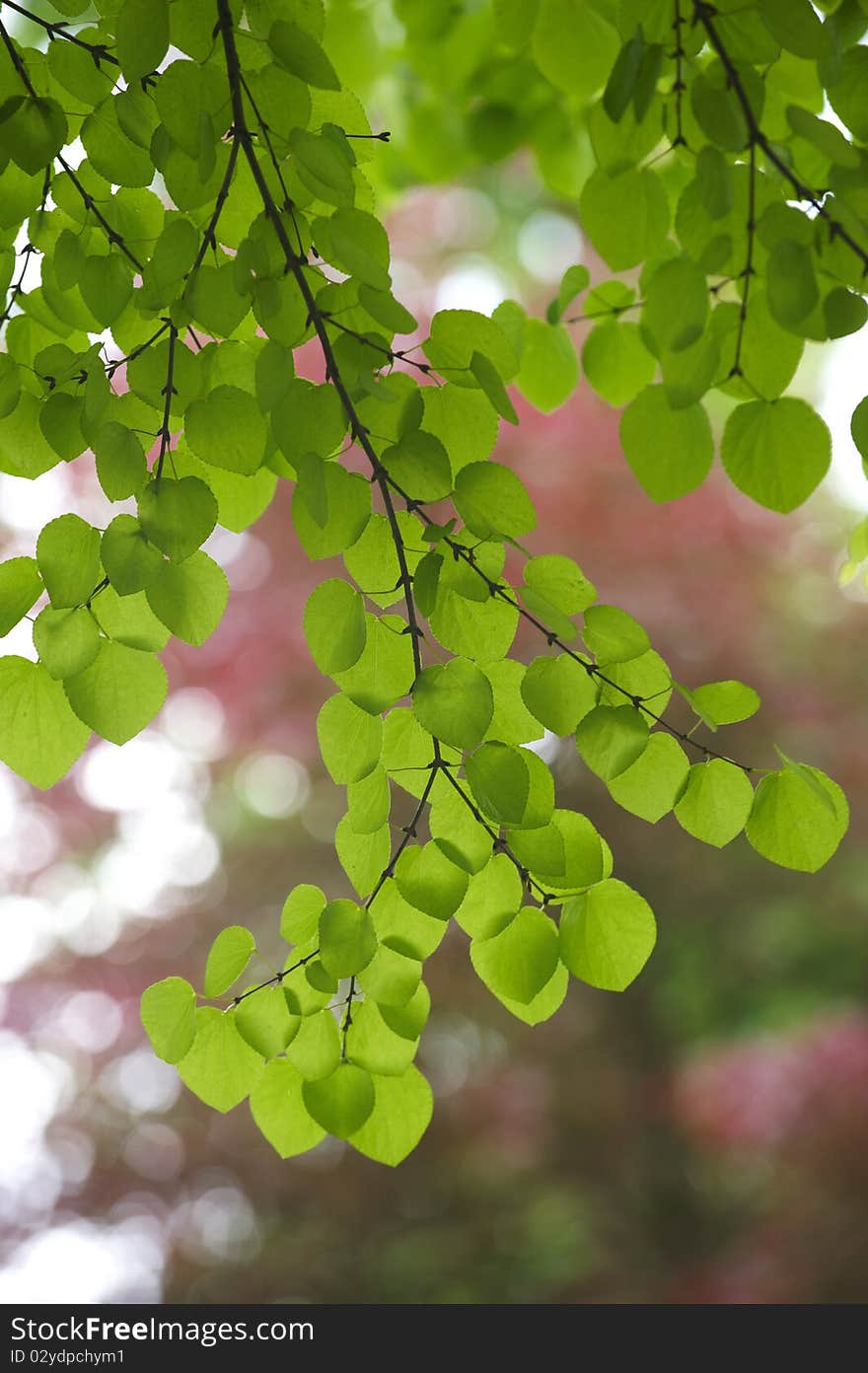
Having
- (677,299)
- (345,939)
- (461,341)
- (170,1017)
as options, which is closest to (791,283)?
(677,299)

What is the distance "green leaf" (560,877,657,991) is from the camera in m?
0.57

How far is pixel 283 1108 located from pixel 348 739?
0.21 meters

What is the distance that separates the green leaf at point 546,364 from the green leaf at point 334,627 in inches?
15.8

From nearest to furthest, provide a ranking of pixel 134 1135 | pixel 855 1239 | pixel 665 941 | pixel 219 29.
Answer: pixel 219 29 < pixel 855 1239 < pixel 134 1135 < pixel 665 941

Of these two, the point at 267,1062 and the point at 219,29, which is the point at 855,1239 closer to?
the point at 267,1062

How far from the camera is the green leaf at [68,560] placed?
20.6 inches

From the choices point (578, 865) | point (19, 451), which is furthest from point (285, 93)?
point (578, 865)

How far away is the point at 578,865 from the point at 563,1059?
2.87 m

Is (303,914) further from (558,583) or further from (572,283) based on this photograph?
(572,283)

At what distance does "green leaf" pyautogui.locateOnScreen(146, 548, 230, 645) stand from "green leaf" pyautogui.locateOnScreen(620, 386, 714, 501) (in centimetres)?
23

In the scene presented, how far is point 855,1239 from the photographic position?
272 cm

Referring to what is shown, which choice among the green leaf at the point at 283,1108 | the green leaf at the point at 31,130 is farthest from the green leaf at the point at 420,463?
the green leaf at the point at 283,1108

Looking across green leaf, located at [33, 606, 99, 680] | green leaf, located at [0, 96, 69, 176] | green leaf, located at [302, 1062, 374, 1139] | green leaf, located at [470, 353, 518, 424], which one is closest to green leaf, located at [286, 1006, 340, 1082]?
green leaf, located at [302, 1062, 374, 1139]

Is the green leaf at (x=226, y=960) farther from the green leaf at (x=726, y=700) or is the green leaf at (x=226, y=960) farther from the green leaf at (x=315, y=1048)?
the green leaf at (x=726, y=700)
